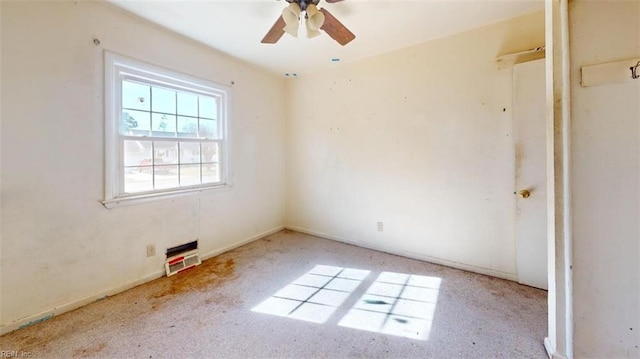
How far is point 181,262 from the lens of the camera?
270 centimetres

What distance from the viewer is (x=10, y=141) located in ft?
5.57

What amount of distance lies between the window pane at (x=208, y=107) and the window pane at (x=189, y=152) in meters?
0.38

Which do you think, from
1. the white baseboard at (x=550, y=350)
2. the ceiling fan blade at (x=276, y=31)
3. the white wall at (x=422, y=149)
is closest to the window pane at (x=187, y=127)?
the ceiling fan blade at (x=276, y=31)

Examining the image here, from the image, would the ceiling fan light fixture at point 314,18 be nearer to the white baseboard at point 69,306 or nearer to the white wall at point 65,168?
the white wall at point 65,168

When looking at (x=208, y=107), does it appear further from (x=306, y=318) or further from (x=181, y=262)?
(x=306, y=318)

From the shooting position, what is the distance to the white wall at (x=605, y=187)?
1.22m

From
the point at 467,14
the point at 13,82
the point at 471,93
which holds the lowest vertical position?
the point at 13,82

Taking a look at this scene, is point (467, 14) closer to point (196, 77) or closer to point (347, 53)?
point (347, 53)

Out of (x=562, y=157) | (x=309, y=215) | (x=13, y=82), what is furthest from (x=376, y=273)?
(x=13, y=82)

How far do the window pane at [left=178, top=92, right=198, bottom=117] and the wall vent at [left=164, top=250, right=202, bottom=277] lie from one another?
61.9 inches

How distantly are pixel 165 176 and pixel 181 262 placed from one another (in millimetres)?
943

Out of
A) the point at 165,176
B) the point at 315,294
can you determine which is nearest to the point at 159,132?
the point at 165,176

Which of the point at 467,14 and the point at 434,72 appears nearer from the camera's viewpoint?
the point at 467,14

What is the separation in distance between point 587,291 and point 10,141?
3643 millimetres
